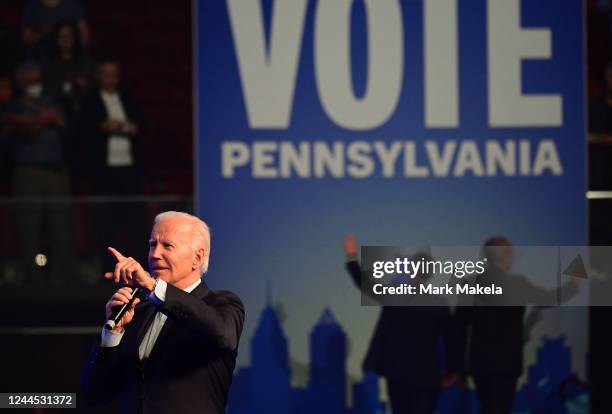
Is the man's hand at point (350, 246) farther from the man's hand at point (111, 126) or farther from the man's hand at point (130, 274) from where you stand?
the man's hand at point (130, 274)

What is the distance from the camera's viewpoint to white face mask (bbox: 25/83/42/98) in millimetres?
8273

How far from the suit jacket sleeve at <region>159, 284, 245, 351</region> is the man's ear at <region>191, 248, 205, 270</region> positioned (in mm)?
171

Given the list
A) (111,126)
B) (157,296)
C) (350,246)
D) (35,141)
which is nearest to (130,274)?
(157,296)

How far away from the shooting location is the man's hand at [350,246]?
6.83m

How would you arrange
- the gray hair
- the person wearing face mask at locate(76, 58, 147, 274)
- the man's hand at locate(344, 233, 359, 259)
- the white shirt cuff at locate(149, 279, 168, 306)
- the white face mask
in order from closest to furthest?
the white shirt cuff at locate(149, 279, 168, 306) → the gray hair → the man's hand at locate(344, 233, 359, 259) → the person wearing face mask at locate(76, 58, 147, 274) → the white face mask

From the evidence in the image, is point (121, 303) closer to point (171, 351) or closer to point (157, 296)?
point (157, 296)

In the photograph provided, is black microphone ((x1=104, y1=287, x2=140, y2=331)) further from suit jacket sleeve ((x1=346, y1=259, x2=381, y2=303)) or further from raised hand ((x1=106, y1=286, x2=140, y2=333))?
suit jacket sleeve ((x1=346, y1=259, x2=381, y2=303))

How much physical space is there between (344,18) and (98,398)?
3.48 m

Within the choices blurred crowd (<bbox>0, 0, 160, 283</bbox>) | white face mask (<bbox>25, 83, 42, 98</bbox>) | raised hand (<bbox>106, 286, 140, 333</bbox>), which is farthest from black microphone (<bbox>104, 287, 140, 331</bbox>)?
white face mask (<bbox>25, 83, 42, 98</bbox>)

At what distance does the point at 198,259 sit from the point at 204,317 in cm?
38

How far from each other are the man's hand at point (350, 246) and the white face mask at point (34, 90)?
9.04 feet

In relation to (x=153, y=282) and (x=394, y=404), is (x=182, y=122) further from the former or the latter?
(x=153, y=282)

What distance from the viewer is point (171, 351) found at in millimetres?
3982

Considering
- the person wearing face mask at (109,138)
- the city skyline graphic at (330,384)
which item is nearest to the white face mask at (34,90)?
the person wearing face mask at (109,138)
